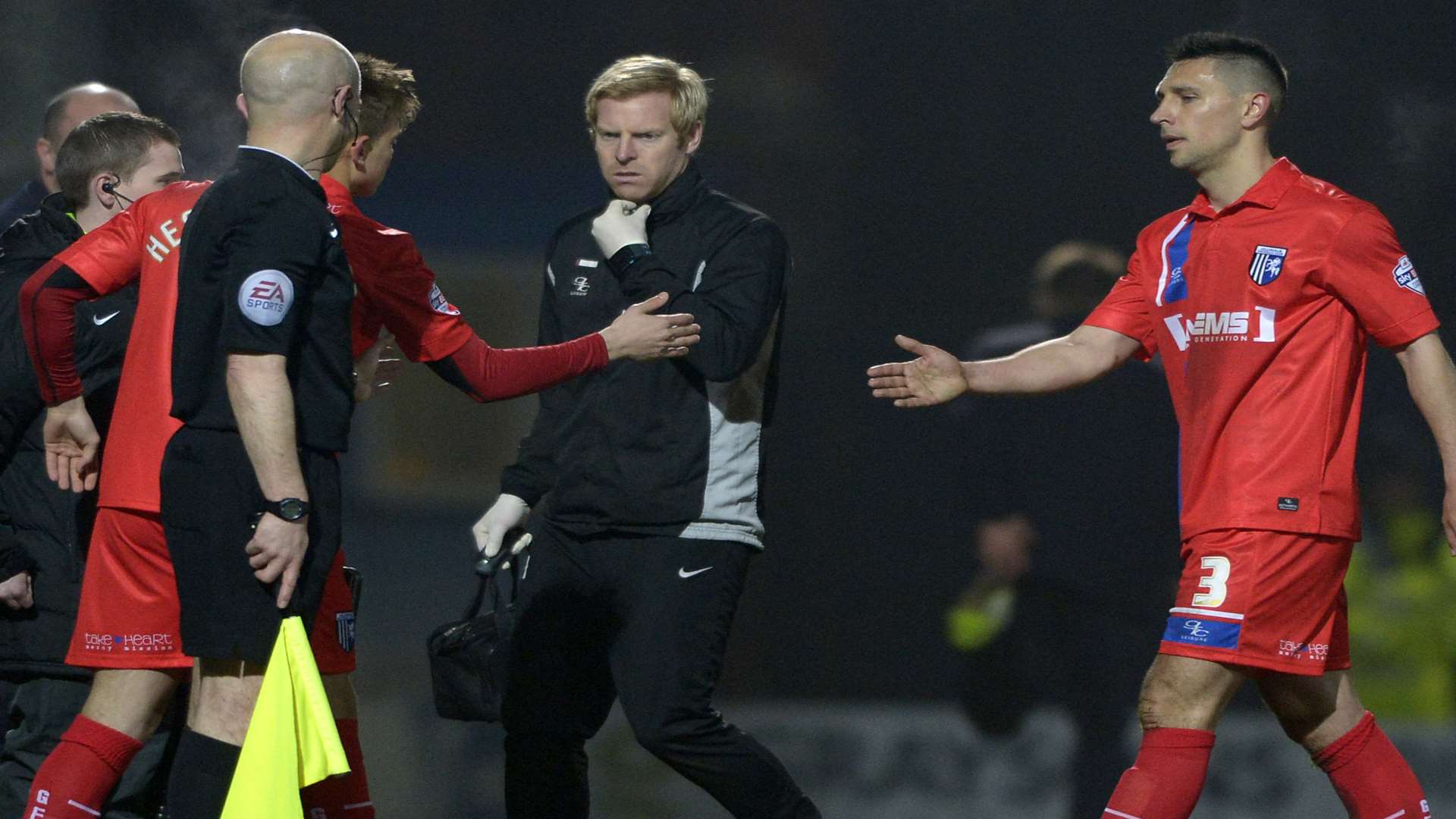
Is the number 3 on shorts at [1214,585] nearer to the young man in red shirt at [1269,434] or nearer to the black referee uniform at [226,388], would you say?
the young man in red shirt at [1269,434]

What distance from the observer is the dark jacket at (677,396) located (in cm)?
385

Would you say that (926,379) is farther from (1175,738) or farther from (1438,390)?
(1438,390)

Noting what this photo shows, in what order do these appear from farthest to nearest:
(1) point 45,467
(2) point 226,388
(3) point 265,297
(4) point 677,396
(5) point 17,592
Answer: (1) point 45,467 → (5) point 17,592 → (4) point 677,396 → (2) point 226,388 → (3) point 265,297

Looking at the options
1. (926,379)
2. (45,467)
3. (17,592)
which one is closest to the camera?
(926,379)

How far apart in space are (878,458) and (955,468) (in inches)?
9.0

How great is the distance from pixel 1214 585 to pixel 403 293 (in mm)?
1760

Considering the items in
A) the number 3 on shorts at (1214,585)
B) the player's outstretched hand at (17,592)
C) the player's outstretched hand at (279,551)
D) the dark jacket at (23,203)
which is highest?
the dark jacket at (23,203)

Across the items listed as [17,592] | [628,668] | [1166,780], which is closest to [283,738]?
[628,668]

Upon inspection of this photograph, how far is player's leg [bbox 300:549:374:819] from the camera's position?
373 centimetres

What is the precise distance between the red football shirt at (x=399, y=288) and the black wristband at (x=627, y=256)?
0.38 metres

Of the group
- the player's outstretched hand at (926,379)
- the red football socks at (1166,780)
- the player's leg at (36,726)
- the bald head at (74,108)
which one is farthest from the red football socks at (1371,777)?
the bald head at (74,108)

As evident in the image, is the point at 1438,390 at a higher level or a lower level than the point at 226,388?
lower

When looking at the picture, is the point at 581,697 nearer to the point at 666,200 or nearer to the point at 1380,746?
the point at 666,200

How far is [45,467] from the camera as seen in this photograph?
419 centimetres
